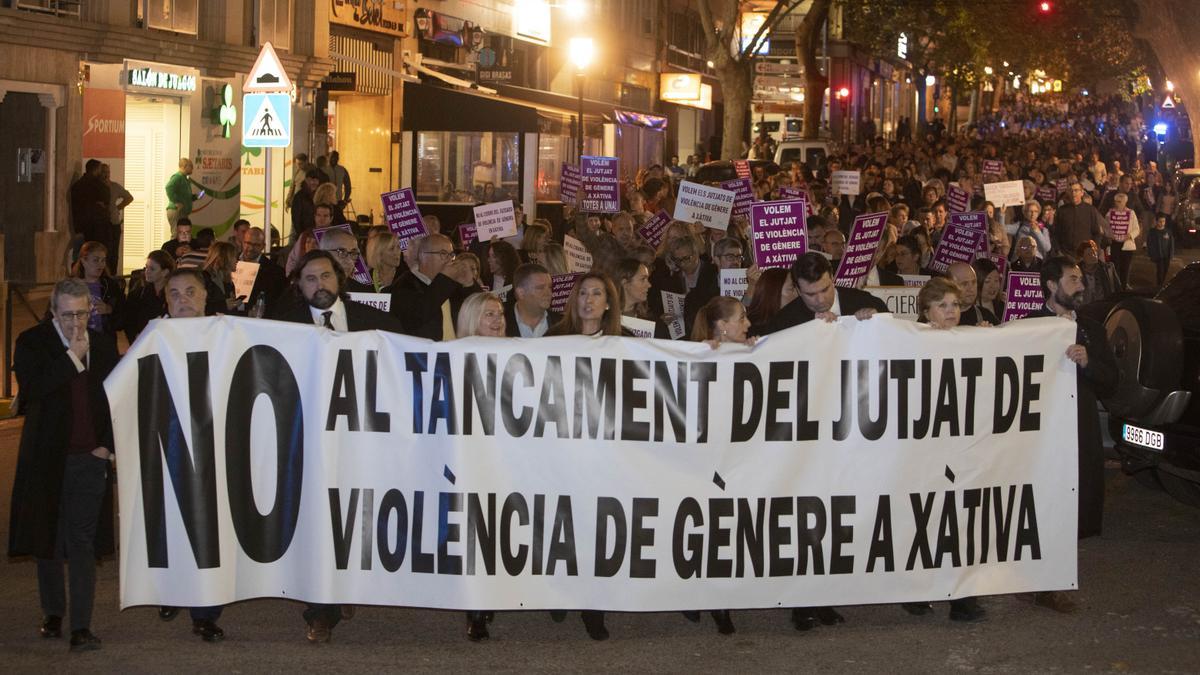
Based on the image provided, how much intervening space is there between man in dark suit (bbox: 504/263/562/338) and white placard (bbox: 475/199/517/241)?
5.84 m

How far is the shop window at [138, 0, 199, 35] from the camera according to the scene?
2531 centimetres

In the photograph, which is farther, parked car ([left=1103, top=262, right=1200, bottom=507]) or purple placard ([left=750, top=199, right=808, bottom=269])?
purple placard ([left=750, top=199, right=808, bottom=269])

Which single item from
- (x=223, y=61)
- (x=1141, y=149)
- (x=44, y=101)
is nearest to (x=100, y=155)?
(x=44, y=101)

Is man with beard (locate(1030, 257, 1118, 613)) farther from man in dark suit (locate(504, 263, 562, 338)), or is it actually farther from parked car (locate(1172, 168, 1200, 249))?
parked car (locate(1172, 168, 1200, 249))

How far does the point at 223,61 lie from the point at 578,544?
2069 centimetres

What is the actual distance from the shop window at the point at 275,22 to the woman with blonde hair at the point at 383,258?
55.3 feet

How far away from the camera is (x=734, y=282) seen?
1298 cm

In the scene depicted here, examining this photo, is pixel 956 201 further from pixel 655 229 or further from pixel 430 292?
pixel 430 292

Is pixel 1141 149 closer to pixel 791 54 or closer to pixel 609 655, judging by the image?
pixel 791 54

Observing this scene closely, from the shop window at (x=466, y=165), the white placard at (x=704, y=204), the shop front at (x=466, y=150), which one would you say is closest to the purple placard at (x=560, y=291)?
the white placard at (x=704, y=204)

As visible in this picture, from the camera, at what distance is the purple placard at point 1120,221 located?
23.6 meters

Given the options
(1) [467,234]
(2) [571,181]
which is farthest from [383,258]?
(2) [571,181]

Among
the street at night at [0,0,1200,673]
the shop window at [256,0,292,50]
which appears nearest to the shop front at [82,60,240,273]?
the shop window at [256,0,292,50]

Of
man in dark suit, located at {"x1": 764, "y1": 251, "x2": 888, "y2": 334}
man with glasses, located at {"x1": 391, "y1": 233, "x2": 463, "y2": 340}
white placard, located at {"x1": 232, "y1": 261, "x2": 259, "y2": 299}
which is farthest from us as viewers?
white placard, located at {"x1": 232, "y1": 261, "x2": 259, "y2": 299}
